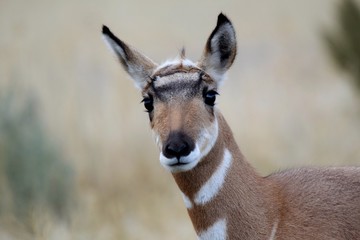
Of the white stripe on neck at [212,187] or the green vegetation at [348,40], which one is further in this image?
the green vegetation at [348,40]

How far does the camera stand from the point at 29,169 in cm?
1377

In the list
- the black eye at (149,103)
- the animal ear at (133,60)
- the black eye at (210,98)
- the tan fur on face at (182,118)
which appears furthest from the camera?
the animal ear at (133,60)

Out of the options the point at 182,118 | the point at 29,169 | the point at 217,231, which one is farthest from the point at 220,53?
the point at 29,169

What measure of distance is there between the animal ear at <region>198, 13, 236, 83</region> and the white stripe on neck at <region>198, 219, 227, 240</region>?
116 cm

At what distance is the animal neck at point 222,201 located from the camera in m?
7.45

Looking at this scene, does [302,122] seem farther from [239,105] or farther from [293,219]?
[293,219]

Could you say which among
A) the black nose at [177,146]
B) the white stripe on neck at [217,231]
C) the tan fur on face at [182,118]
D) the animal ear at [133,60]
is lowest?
the white stripe on neck at [217,231]

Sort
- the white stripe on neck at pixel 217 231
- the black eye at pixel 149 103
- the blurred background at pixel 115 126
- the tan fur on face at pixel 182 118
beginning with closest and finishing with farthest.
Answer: the tan fur on face at pixel 182 118 < the white stripe on neck at pixel 217 231 < the black eye at pixel 149 103 < the blurred background at pixel 115 126

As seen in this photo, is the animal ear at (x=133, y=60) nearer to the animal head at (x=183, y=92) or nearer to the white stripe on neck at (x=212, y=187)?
the animal head at (x=183, y=92)

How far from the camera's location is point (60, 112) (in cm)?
1627

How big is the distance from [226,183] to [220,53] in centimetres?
107

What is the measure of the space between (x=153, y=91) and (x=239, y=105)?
10468 mm

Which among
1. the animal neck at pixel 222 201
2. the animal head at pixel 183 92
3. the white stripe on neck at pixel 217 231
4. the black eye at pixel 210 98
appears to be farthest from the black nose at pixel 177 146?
the white stripe on neck at pixel 217 231

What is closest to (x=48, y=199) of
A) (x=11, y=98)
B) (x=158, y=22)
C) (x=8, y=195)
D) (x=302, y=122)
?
(x=8, y=195)
